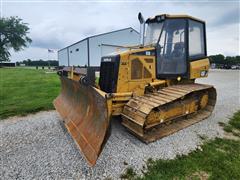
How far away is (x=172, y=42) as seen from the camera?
4.81 metres

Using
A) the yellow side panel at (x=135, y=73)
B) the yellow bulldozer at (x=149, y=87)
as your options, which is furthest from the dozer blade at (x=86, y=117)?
the yellow side panel at (x=135, y=73)

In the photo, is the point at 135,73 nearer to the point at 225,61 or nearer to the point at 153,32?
the point at 153,32

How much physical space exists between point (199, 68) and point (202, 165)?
3.07m

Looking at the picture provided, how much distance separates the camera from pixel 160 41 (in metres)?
4.68

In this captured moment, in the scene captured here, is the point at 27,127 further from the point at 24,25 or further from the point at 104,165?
the point at 24,25

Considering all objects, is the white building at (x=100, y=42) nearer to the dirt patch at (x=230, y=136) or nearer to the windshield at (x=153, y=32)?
the windshield at (x=153, y=32)

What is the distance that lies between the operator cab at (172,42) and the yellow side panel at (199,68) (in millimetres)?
145

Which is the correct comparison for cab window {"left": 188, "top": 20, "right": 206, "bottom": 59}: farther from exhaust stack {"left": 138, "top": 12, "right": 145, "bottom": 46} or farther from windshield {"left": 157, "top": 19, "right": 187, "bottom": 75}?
exhaust stack {"left": 138, "top": 12, "right": 145, "bottom": 46}

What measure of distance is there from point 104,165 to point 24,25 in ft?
199

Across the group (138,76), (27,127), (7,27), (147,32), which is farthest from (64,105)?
(7,27)

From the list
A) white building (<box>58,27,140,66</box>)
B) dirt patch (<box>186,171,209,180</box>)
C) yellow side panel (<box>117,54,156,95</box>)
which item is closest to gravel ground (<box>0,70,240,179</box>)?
dirt patch (<box>186,171,209,180</box>)

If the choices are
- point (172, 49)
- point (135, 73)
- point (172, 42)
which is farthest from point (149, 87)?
point (172, 42)

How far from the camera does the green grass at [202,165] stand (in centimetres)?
276

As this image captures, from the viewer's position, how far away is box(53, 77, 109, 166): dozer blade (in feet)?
9.70
